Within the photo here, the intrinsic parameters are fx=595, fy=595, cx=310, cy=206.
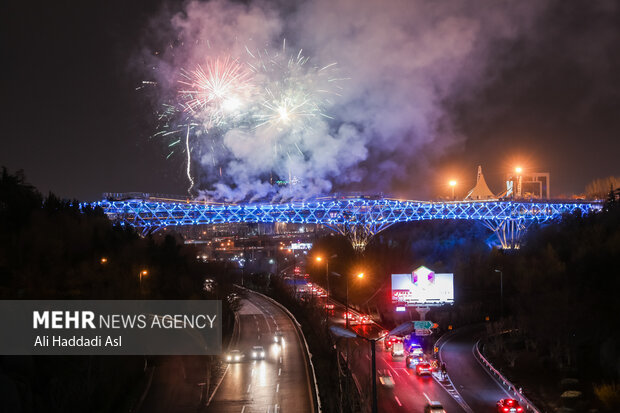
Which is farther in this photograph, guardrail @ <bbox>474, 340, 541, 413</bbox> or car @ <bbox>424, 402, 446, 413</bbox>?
guardrail @ <bbox>474, 340, 541, 413</bbox>

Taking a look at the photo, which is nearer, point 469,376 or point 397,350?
point 469,376

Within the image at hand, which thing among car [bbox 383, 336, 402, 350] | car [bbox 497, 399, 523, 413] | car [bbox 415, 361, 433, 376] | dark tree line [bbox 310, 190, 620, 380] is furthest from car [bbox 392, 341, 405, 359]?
car [bbox 497, 399, 523, 413]

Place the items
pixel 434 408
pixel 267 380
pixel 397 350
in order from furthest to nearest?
pixel 397 350 → pixel 267 380 → pixel 434 408

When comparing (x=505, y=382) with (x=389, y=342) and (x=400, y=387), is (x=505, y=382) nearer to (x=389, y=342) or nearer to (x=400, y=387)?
(x=400, y=387)

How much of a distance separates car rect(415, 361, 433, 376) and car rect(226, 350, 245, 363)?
19.4 feet

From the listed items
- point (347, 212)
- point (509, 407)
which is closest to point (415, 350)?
point (509, 407)

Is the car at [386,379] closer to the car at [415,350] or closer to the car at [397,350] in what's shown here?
the car at [415,350]

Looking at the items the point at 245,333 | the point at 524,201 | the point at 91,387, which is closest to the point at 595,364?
the point at 245,333

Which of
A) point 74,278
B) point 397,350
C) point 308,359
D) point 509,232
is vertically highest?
point 509,232

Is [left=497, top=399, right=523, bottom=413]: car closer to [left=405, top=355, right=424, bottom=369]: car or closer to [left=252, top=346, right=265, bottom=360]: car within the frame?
[left=405, top=355, right=424, bottom=369]: car

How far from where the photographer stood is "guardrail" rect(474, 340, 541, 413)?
16.3 metres

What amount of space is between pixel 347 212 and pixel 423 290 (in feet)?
113

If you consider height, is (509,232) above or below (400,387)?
above

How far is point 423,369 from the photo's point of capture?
Answer: 65.0 feet
